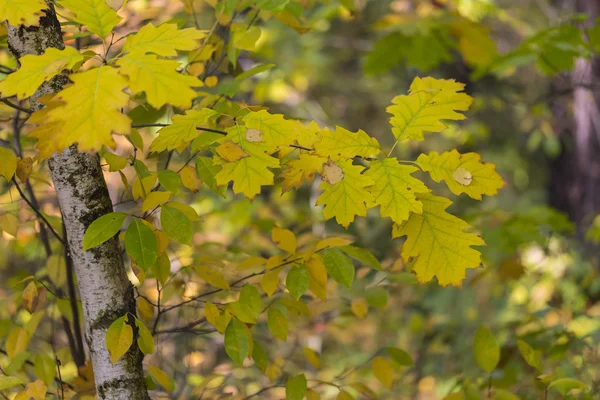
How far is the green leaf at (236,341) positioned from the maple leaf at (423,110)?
519mm

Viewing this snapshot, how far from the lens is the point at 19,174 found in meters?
1.09

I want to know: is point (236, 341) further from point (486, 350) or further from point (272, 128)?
point (486, 350)

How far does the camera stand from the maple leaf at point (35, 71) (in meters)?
0.81

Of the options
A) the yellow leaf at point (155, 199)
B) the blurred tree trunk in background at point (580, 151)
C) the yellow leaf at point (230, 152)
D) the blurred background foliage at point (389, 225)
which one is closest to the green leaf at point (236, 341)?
the blurred background foliage at point (389, 225)

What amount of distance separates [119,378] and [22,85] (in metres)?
0.60

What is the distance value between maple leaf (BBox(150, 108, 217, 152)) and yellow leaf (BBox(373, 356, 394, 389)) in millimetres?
881

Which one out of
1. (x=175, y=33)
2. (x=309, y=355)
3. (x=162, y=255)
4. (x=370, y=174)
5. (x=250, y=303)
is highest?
(x=175, y=33)

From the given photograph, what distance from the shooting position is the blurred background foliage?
1547 mm

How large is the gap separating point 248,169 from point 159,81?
0.21 m

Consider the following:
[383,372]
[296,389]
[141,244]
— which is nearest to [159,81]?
[141,244]

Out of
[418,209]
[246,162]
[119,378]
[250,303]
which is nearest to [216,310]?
[250,303]

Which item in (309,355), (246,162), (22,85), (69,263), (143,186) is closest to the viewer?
(22,85)

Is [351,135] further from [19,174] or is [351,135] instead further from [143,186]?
[19,174]

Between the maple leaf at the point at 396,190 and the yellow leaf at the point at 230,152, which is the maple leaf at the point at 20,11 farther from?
the maple leaf at the point at 396,190
